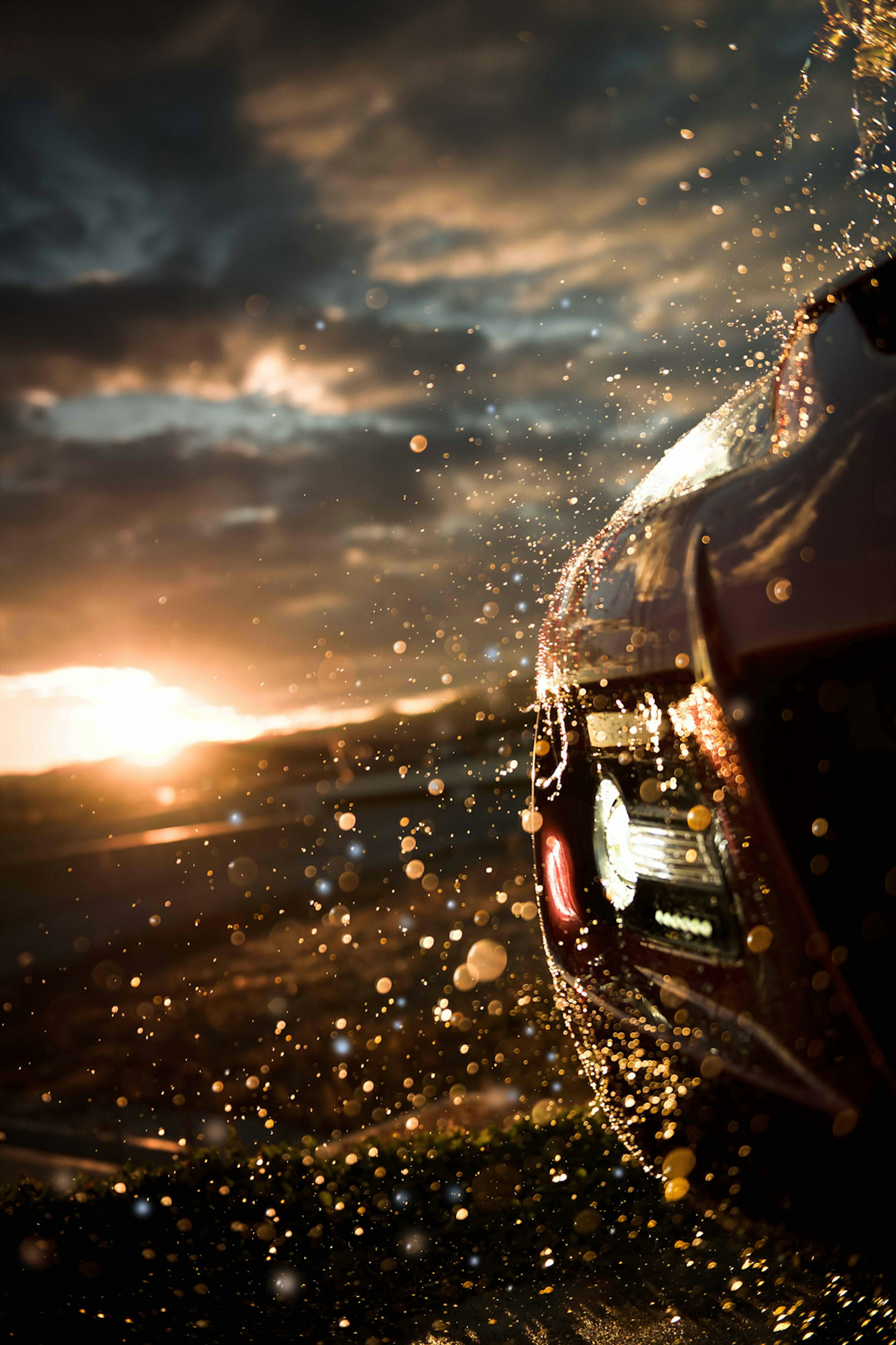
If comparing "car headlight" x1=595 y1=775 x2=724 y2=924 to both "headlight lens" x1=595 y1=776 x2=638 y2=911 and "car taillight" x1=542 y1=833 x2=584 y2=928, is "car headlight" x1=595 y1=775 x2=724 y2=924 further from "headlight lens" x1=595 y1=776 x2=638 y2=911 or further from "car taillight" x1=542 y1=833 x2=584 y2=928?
"car taillight" x1=542 y1=833 x2=584 y2=928

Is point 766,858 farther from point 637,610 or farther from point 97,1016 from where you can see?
point 97,1016

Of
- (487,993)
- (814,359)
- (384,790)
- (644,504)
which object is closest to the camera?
(814,359)

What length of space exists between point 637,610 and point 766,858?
54 cm

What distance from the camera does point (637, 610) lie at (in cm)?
175

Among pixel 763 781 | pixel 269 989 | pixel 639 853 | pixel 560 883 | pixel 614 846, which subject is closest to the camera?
pixel 763 781

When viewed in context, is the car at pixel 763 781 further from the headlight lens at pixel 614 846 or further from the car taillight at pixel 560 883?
the car taillight at pixel 560 883

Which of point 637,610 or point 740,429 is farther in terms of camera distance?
point 740,429

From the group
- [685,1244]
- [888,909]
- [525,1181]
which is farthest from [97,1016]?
[888,909]

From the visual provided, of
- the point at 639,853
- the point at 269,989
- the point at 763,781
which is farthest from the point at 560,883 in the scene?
the point at 269,989

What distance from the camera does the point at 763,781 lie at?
4.80 ft

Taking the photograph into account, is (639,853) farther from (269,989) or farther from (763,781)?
(269,989)

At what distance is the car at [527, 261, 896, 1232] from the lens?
1.42 meters

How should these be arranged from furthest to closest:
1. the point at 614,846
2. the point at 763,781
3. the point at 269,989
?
1. the point at 269,989
2. the point at 614,846
3. the point at 763,781

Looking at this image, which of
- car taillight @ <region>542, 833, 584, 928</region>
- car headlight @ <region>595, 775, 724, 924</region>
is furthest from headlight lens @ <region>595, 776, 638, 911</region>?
car taillight @ <region>542, 833, 584, 928</region>
